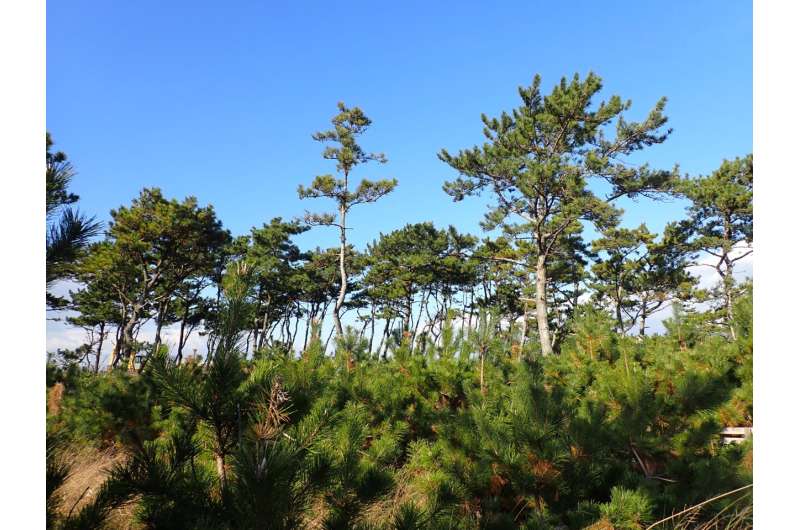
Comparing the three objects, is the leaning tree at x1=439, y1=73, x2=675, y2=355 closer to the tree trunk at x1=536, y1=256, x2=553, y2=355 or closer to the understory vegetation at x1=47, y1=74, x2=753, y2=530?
the tree trunk at x1=536, y1=256, x2=553, y2=355

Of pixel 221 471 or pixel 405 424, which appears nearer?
pixel 221 471

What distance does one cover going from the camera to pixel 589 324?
4719 millimetres

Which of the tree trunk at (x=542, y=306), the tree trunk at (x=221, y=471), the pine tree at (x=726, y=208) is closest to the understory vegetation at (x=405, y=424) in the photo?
the tree trunk at (x=221, y=471)

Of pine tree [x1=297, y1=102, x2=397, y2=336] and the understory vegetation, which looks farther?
pine tree [x1=297, y1=102, x2=397, y2=336]

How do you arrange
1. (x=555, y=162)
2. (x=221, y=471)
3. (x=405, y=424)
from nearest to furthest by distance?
(x=221, y=471) < (x=405, y=424) < (x=555, y=162)

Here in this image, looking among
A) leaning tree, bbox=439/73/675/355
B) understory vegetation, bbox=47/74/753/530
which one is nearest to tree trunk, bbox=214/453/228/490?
understory vegetation, bbox=47/74/753/530

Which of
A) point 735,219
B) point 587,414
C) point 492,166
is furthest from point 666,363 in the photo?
point 735,219

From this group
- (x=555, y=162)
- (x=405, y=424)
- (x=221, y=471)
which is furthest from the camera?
(x=555, y=162)

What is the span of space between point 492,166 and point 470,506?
12851 millimetres

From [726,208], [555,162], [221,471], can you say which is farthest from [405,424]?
[726,208]

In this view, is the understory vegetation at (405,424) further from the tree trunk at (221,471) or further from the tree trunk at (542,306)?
the tree trunk at (542,306)

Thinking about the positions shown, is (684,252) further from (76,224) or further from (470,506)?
(76,224)

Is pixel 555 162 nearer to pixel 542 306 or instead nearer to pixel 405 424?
pixel 542 306

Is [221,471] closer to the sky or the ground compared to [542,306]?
closer to the sky
